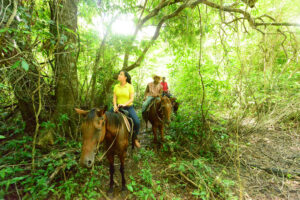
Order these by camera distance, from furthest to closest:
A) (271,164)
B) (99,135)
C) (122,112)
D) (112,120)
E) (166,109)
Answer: (166,109)
(271,164)
(122,112)
(112,120)
(99,135)

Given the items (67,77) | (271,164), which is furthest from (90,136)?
(271,164)

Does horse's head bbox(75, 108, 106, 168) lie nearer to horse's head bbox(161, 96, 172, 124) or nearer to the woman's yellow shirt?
the woman's yellow shirt

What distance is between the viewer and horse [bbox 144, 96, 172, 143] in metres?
4.11

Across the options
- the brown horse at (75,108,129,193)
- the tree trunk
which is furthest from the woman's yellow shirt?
the tree trunk

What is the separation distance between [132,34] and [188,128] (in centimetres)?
362

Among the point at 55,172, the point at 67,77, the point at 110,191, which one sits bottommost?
the point at 110,191

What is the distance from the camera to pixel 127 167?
3447mm

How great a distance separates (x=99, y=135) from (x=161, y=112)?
270cm

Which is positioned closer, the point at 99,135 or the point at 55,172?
the point at 99,135

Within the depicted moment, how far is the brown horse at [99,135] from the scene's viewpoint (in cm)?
182

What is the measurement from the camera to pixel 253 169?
11.8ft

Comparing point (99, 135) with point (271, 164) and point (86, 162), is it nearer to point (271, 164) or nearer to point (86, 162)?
point (86, 162)

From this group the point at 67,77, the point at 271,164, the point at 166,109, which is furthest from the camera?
the point at 166,109

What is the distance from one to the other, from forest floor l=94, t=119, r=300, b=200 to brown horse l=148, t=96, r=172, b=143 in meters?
0.79
